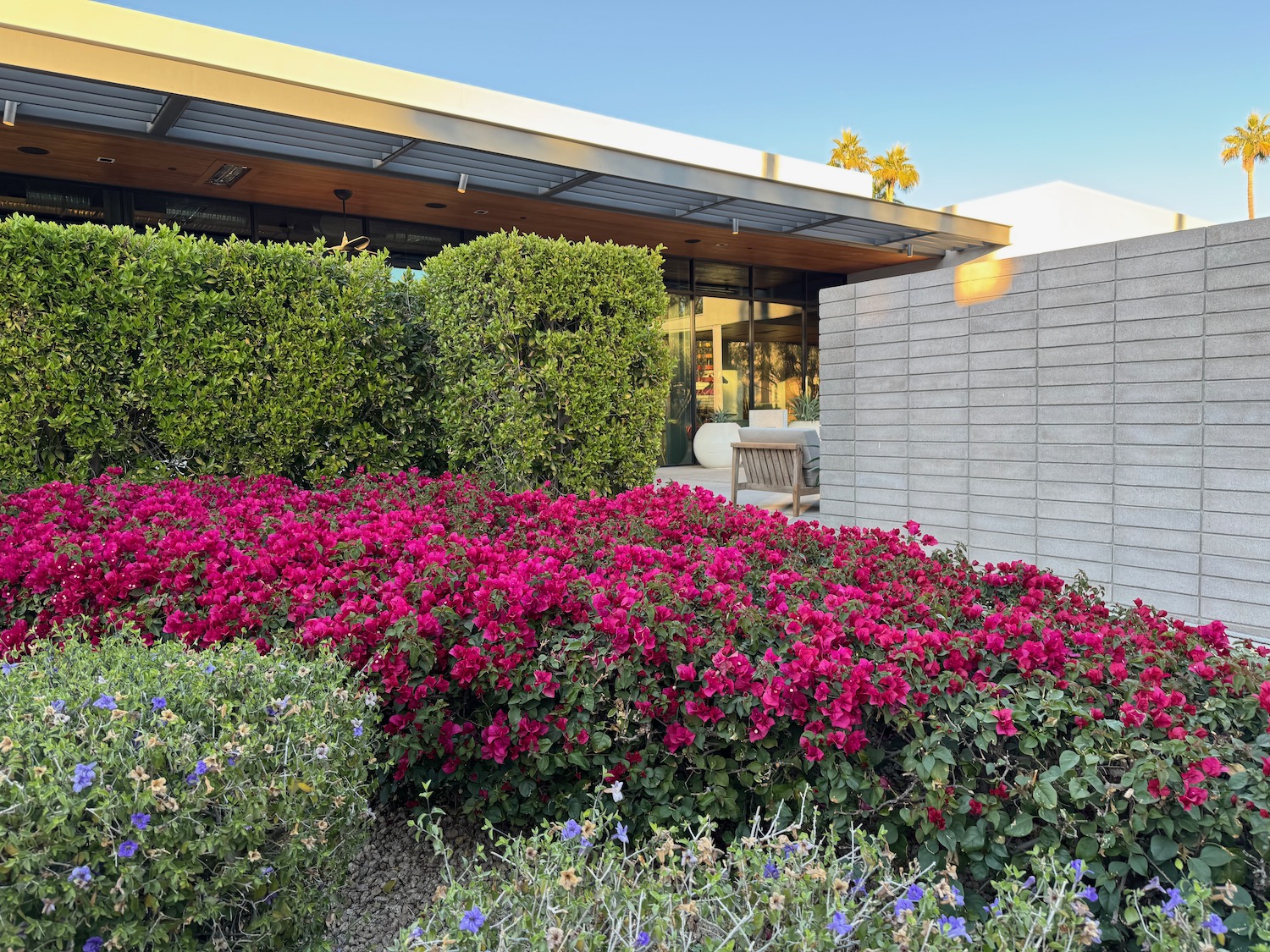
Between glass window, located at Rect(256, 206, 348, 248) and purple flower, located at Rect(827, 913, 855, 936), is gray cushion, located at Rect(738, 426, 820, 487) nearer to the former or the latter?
glass window, located at Rect(256, 206, 348, 248)

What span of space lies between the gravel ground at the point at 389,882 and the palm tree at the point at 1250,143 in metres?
48.4

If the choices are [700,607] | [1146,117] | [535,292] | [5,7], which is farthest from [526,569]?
[1146,117]

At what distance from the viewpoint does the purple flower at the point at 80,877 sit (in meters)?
1.09

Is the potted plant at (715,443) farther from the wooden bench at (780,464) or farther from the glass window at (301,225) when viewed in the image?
the glass window at (301,225)

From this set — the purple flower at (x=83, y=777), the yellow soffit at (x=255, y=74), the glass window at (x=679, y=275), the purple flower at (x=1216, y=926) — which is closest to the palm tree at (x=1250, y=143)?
the glass window at (x=679, y=275)

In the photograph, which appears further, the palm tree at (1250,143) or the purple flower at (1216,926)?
the palm tree at (1250,143)

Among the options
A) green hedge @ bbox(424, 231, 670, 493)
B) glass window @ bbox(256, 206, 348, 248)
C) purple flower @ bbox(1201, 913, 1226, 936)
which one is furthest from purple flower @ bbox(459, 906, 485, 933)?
glass window @ bbox(256, 206, 348, 248)

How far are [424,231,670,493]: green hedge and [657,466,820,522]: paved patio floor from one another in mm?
928

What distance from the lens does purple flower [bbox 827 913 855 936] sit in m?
1.15

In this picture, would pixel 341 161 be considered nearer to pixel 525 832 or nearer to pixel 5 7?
pixel 5 7

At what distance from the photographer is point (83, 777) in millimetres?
1155

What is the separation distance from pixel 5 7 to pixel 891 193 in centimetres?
2931

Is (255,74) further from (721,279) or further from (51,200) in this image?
(721,279)

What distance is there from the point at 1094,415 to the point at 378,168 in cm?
711
